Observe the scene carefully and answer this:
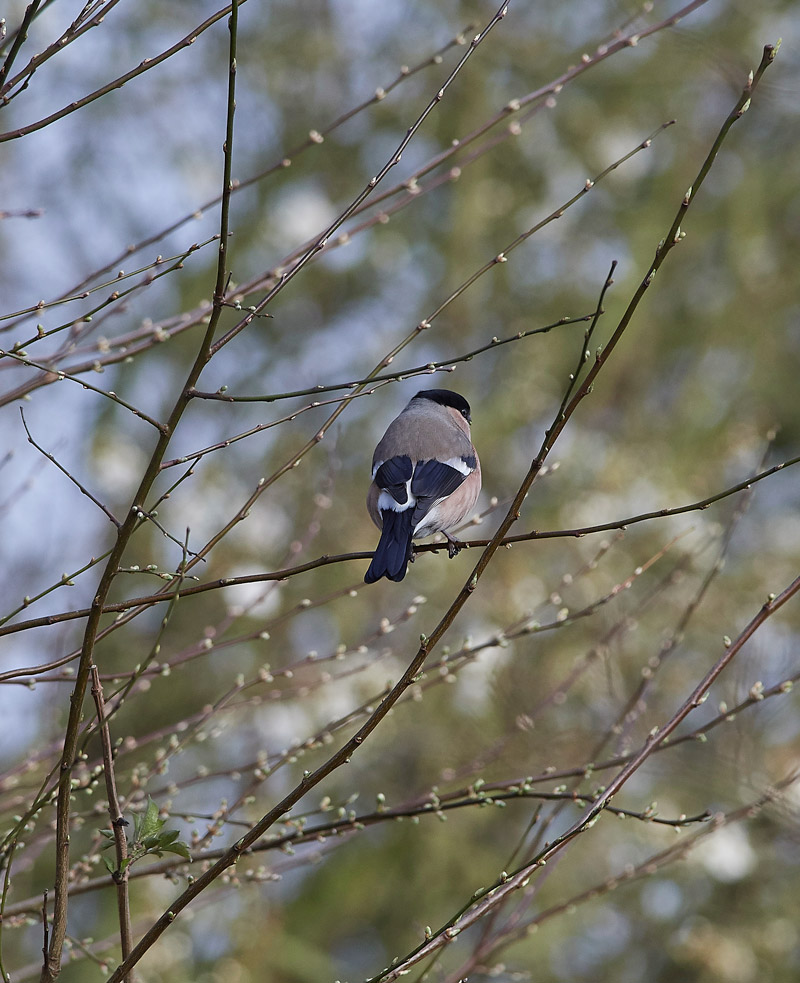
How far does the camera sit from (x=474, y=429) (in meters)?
6.90

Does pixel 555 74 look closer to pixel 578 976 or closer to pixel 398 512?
A: pixel 398 512

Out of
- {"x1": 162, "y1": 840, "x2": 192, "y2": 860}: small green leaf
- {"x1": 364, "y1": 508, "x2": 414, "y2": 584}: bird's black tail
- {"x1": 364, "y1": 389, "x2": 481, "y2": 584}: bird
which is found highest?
{"x1": 364, "y1": 389, "x2": 481, "y2": 584}: bird

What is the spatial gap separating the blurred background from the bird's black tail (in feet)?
5.66

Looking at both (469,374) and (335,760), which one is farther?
(469,374)

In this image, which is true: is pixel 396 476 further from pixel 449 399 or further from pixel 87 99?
pixel 87 99

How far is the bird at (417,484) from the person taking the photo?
9.26ft

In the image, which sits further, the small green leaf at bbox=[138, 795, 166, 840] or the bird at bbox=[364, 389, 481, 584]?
the bird at bbox=[364, 389, 481, 584]

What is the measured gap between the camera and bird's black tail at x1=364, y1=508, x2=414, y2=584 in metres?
2.56

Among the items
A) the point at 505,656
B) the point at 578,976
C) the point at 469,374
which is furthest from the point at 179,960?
the point at 469,374

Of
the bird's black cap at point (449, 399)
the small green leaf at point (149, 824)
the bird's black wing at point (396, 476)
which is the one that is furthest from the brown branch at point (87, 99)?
the bird's black cap at point (449, 399)

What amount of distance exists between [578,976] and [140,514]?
6208mm

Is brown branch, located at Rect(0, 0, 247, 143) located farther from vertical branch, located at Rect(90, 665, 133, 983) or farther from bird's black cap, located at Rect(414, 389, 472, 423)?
bird's black cap, located at Rect(414, 389, 472, 423)

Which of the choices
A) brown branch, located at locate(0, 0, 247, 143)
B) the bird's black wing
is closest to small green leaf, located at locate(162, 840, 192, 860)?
brown branch, located at locate(0, 0, 247, 143)

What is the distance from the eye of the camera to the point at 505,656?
568 centimetres
